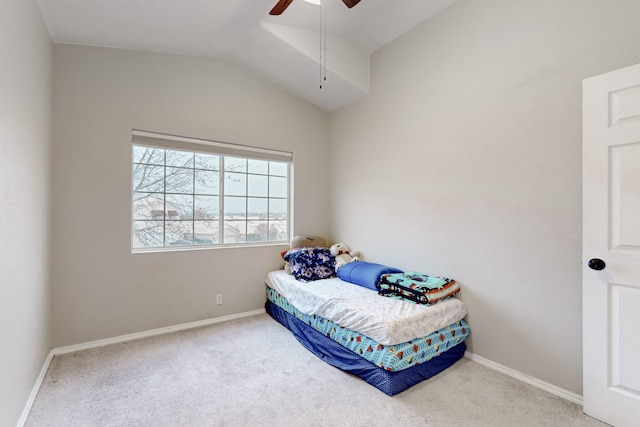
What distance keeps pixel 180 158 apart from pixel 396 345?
9.12 ft

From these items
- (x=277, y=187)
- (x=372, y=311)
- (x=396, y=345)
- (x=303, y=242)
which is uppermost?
(x=277, y=187)

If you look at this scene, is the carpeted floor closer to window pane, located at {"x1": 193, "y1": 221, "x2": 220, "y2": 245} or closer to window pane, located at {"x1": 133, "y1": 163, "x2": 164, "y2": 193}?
window pane, located at {"x1": 193, "y1": 221, "x2": 220, "y2": 245}

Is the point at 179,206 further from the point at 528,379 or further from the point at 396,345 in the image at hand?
the point at 528,379

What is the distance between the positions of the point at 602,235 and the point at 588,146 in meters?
0.54

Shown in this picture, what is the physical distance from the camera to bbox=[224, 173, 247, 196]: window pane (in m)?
3.44

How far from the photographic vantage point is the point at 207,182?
3307 mm

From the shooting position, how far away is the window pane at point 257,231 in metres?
3.61

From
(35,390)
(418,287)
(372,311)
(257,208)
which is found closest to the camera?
(35,390)

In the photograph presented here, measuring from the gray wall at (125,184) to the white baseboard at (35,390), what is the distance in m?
0.21

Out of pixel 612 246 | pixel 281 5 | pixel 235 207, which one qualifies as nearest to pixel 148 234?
pixel 235 207

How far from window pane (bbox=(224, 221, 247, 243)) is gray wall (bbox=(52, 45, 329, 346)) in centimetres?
16

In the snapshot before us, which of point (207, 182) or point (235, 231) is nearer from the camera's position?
point (207, 182)

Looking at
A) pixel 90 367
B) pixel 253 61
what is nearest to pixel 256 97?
pixel 253 61

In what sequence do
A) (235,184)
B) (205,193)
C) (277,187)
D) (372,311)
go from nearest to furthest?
1. (372,311)
2. (205,193)
3. (235,184)
4. (277,187)
